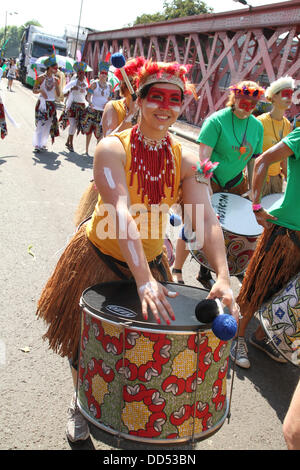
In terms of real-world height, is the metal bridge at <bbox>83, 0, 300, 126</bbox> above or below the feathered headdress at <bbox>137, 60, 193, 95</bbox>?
above

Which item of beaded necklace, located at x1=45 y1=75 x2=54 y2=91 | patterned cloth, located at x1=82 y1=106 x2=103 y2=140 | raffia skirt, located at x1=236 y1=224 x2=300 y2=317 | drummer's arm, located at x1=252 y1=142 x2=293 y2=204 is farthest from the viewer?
patterned cloth, located at x1=82 y1=106 x2=103 y2=140

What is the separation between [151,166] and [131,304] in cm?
68

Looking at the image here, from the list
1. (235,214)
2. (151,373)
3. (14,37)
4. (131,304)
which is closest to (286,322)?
(235,214)

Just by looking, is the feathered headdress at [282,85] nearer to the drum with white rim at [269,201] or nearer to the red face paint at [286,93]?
the red face paint at [286,93]

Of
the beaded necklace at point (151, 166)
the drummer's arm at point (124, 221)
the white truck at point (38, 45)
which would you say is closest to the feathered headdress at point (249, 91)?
the beaded necklace at point (151, 166)

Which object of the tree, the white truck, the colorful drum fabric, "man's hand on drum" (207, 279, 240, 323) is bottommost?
the colorful drum fabric

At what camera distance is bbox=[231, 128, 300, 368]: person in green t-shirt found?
3229 mm

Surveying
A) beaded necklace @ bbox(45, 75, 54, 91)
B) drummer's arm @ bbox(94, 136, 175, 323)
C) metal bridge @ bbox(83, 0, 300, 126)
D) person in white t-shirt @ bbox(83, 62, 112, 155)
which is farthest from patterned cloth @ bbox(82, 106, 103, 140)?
drummer's arm @ bbox(94, 136, 175, 323)

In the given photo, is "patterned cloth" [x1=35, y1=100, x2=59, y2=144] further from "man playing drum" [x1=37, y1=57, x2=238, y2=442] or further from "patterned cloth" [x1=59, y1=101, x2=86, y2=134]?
"man playing drum" [x1=37, y1=57, x2=238, y2=442]

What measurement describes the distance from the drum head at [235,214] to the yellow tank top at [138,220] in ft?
5.27

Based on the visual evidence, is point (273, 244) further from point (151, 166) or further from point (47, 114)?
point (47, 114)

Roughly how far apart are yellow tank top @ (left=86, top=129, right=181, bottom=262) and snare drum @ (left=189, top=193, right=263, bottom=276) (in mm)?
1586

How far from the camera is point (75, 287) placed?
7.73 ft
